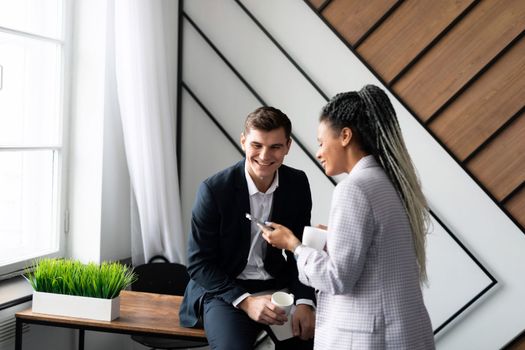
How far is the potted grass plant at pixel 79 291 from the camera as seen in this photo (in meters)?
2.29

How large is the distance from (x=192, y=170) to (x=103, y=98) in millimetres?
847

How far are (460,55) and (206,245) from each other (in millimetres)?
1765

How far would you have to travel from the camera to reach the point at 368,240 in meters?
1.64

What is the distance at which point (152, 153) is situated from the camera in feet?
10.0

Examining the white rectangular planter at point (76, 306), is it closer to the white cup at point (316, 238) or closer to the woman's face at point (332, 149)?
the white cup at point (316, 238)

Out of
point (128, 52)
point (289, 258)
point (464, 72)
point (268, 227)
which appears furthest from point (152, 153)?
point (464, 72)

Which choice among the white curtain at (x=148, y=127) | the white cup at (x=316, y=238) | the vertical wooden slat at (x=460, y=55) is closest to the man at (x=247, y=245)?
the white cup at (x=316, y=238)

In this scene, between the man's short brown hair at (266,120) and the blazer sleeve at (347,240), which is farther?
the man's short brown hair at (266,120)

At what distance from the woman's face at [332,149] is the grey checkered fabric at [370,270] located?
0.10 metres

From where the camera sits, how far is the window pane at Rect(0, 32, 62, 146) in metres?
2.59

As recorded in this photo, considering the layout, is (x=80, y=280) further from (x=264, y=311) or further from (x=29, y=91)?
(x=29, y=91)

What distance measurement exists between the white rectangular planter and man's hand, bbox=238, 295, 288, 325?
530 mm

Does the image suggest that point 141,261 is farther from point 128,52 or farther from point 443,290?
point 443,290

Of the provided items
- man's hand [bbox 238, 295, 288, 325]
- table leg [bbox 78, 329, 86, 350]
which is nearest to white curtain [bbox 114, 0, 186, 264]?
table leg [bbox 78, 329, 86, 350]
